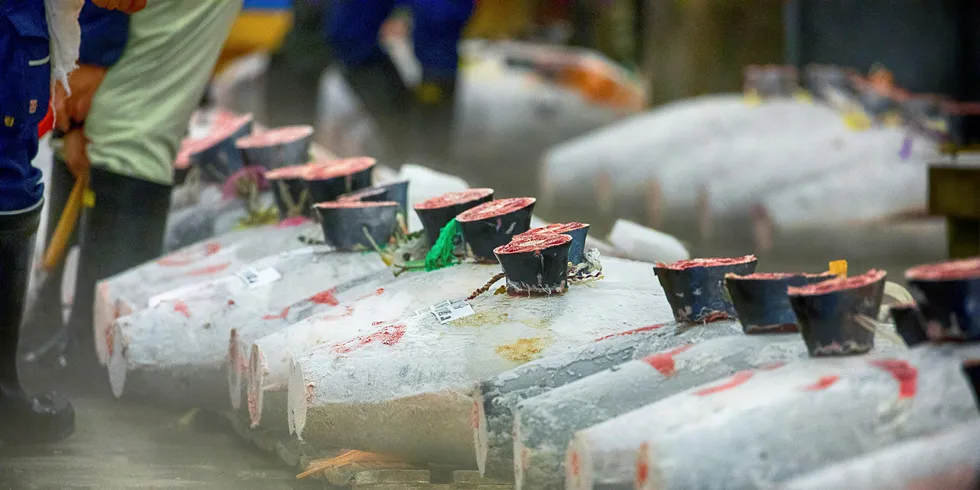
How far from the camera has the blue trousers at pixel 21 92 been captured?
2.30 metres

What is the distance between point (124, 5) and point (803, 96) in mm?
3038

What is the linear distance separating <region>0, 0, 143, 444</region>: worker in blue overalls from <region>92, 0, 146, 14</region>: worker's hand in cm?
36

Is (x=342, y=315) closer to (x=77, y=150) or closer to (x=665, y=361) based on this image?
(x=665, y=361)

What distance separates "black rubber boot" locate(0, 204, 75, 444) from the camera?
7.95ft

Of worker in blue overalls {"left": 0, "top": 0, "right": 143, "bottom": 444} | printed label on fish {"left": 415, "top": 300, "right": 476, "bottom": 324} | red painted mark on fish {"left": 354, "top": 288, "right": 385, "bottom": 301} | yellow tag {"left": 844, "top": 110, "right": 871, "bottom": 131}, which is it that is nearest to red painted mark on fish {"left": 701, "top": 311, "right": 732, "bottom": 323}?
printed label on fish {"left": 415, "top": 300, "right": 476, "bottom": 324}

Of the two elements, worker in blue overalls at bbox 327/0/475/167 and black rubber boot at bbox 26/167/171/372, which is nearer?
black rubber boot at bbox 26/167/171/372

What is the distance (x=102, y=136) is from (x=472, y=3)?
8.93ft

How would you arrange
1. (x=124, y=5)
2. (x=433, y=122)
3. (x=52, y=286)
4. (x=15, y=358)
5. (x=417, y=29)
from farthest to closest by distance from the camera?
(x=433, y=122)
(x=417, y=29)
(x=52, y=286)
(x=124, y=5)
(x=15, y=358)

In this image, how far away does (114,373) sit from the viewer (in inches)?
103

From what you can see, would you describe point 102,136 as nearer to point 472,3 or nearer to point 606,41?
point 472,3

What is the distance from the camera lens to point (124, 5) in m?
2.80

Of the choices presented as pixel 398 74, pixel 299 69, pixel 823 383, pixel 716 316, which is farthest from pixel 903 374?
pixel 299 69

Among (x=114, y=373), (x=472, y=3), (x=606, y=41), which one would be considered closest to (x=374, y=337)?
(x=114, y=373)

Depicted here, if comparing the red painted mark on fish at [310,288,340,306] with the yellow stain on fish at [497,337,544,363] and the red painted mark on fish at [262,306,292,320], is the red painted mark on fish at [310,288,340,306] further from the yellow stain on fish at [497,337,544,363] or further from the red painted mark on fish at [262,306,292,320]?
the yellow stain on fish at [497,337,544,363]
